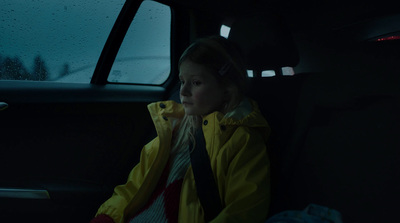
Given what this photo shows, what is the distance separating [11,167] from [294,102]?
1288mm

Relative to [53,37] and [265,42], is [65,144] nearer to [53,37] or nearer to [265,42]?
[53,37]

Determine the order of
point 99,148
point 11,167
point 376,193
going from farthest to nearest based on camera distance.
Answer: point 99,148
point 11,167
point 376,193

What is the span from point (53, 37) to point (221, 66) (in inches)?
35.2

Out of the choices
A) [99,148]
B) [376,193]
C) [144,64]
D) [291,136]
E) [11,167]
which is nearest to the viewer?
[376,193]

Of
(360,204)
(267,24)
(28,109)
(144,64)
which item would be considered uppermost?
(267,24)

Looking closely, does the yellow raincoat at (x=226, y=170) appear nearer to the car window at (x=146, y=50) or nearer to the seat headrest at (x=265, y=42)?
the seat headrest at (x=265, y=42)

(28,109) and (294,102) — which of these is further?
(28,109)

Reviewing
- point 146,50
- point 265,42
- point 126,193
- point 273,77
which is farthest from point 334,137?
point 146,50

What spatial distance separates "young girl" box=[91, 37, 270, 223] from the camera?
109 centimetres

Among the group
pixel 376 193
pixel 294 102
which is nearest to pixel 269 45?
pixel 294 102

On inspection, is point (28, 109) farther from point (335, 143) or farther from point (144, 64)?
point (335, 143)

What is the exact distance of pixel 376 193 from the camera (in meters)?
1.11

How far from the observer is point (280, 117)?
1.33 meters

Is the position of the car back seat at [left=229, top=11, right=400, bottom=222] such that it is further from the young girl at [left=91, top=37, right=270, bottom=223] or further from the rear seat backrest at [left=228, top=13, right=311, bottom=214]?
the young girl at [left=91, top=37, right=270, bottom=223]
